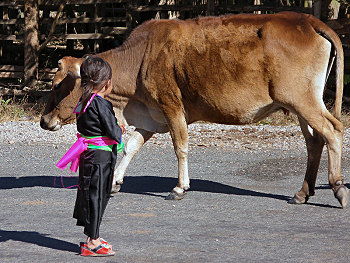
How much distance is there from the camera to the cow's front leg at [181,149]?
7523mm

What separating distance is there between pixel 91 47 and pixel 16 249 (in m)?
13.4

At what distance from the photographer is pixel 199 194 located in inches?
306

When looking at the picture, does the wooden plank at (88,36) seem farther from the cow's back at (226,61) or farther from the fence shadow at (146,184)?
the cow's back at (226,61)

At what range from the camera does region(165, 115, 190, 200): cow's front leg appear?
752 cm

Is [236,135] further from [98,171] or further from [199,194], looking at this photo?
[98,171]

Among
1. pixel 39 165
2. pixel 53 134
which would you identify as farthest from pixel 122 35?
pixel 39 165

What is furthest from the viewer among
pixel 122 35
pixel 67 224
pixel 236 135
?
pixel 122 35

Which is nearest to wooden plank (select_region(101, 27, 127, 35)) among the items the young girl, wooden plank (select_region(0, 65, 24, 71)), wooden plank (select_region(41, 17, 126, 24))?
wooden plank (select_region(41, 17, 126, 24))

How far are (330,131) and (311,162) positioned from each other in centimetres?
56

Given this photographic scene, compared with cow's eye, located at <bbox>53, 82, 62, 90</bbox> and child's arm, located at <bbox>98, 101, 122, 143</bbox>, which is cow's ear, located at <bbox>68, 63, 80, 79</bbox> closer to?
cow's eye, located at <bbox>53, 82, 62, 90</bbox>

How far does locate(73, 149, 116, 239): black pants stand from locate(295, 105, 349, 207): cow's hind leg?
2.52 m

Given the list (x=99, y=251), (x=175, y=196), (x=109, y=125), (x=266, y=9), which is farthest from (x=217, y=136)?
(x=99, y=251)

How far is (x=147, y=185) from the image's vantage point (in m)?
8.34

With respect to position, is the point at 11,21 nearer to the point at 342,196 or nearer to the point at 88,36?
the point at 88,36
